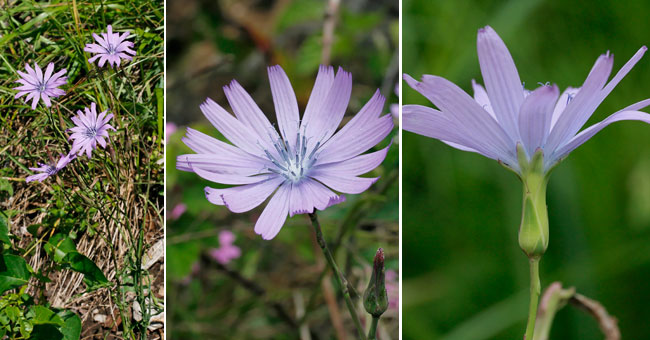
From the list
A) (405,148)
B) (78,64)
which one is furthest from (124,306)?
(405,148)

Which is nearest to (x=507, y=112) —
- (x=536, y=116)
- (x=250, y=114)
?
(x=536, y=116)

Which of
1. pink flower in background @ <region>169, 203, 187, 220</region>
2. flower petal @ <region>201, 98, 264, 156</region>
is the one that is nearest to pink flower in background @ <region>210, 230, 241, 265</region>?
pink flower in background @ <region>169, 203, 187, 220</region>

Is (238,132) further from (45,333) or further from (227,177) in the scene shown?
(45,333)

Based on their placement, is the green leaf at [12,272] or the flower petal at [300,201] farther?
the green leaf at [12,272]

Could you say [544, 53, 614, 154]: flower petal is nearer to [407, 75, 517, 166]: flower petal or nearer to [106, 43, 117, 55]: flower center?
[407, 75, 517, 166]: flower petal

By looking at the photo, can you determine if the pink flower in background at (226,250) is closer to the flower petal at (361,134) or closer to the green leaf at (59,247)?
the green leaf at (59,247)

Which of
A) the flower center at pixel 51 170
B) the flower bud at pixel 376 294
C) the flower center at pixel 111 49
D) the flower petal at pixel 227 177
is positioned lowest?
the flower bud at pixel 376 294

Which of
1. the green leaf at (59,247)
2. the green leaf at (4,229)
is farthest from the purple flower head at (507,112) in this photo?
the green leaf at (4,229)
